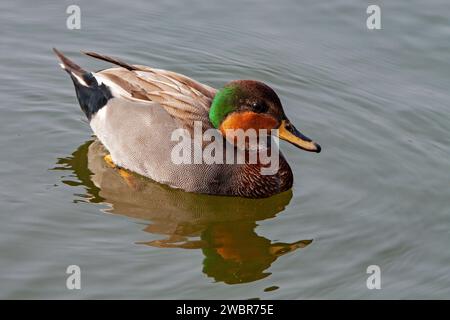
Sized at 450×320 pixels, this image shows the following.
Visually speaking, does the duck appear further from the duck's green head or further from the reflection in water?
the reflection in water

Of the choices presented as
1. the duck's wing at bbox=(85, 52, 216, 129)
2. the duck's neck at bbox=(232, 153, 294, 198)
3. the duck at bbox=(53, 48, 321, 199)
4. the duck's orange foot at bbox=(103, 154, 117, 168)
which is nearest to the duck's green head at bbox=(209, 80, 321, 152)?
the duck at bbox=(53, 48, 321, 199)

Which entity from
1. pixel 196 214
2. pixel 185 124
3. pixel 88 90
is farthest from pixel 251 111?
pixel 88 90

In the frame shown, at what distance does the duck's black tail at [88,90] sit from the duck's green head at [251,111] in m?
1.30

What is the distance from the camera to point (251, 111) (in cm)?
953

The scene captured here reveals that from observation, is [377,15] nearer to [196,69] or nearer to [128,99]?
[196,69]

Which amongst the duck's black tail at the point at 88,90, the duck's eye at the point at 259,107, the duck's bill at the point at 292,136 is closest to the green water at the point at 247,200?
the duck's black tail at the point at 88,90

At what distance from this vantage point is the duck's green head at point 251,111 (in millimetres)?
9469

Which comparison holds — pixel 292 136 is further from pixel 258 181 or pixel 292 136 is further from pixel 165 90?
pixel 165 90

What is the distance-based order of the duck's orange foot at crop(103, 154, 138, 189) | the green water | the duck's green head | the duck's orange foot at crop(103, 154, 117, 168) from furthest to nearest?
the duck's orange foot at crop(103, 154, 117, 168) < the duck's orange foot at crop(103, 154, 138, 189) < the duck's green head < the green water

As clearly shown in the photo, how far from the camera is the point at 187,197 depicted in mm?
9703

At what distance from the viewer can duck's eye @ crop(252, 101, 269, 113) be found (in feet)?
31.1

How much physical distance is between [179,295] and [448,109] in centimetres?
466
